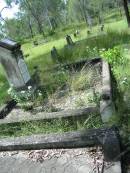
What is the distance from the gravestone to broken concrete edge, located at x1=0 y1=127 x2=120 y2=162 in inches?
138

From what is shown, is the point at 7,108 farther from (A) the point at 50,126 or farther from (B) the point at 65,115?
(B) the point at 65,115

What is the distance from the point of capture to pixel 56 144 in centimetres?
485

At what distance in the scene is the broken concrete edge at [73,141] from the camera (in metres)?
4.26

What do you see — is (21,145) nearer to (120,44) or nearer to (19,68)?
(19,68)

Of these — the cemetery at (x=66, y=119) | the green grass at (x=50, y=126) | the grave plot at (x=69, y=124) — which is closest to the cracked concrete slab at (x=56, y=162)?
the cemetery at (x=66, y=119)

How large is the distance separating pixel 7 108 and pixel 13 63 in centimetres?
149

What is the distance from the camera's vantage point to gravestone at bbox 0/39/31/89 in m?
8.40

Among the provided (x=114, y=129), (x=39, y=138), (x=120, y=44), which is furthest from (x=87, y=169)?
(x=120, y=44)

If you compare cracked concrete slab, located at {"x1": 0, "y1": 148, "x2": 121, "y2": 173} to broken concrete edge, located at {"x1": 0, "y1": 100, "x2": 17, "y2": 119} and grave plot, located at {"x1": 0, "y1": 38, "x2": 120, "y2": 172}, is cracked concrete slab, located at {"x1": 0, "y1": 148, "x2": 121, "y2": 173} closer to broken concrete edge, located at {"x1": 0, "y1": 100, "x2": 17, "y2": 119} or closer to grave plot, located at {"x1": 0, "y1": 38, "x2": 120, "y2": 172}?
grave plot, located at {"x1": 0, "y1": 38, "x2": 120, "y2": 172}

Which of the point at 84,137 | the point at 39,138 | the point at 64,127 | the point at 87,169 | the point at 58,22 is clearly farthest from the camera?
the point at 58,22

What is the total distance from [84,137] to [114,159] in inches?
23.5

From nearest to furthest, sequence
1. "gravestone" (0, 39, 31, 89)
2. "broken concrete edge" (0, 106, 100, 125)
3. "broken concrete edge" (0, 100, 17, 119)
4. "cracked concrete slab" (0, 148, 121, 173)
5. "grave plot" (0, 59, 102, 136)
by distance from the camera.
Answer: "cracked concrete slab" (0, 148, 121, 173) → "broken concrete edge" (0, 106, 100, 125) → "grave plot" (0, 59, 102, 136) → "broken concrete edge" (0, 100, 17, 119) → "gravestone" (0, 39, 31, 89)

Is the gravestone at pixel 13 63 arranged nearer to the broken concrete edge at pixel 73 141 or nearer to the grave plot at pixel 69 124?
the grave plot at pixel 69 124

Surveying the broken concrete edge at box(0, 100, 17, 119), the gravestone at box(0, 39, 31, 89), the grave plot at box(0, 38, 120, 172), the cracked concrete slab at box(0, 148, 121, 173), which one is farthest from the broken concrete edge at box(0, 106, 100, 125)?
the gravestone at box(0, 39, 31, 89)
